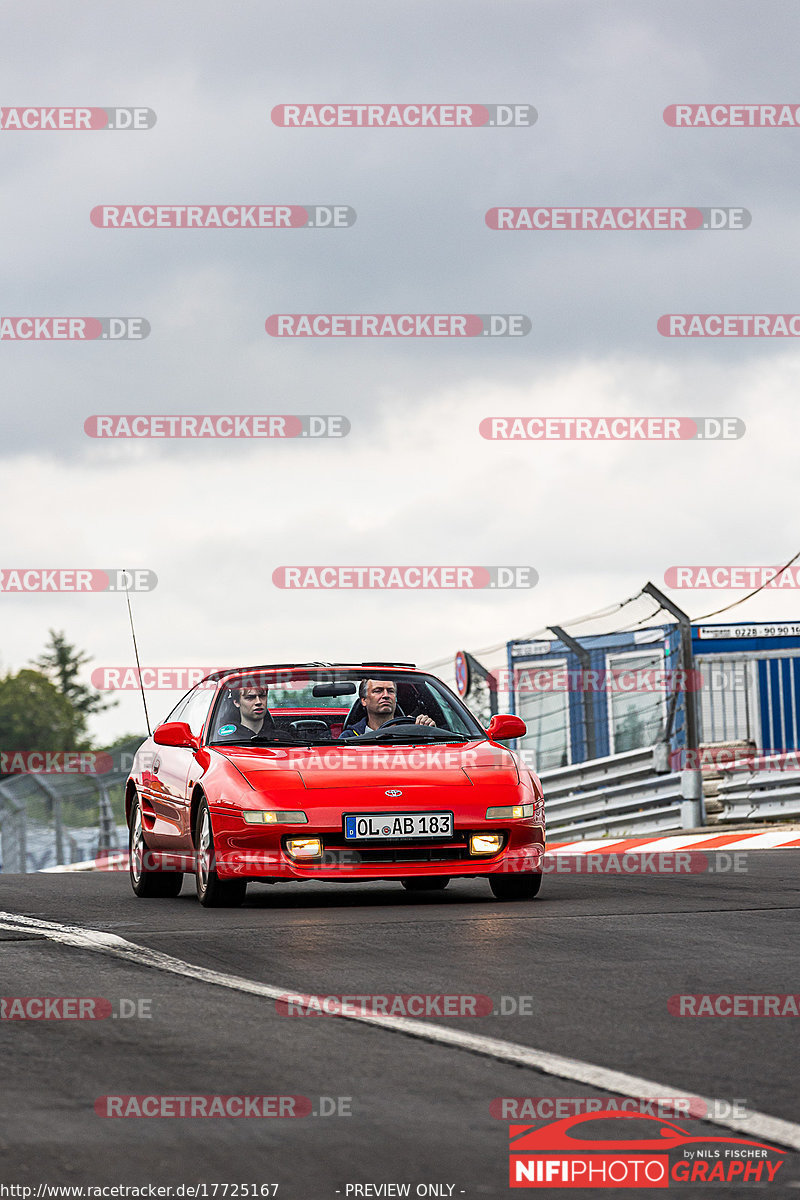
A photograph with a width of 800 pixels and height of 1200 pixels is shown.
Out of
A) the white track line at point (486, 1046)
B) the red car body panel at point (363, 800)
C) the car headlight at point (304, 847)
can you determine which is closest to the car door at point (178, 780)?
the red car body panel at point (363, 800)

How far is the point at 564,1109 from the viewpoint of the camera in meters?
4.51

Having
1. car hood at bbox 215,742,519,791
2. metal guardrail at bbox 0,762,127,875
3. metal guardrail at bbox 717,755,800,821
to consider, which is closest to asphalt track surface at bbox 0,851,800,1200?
car hood at bbox 215,742,519,791

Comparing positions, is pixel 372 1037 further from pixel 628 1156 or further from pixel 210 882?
pixel 210 882

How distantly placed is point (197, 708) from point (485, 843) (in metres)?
2.54

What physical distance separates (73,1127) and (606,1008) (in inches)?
87.8

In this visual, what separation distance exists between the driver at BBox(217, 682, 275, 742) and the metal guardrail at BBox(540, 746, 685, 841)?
866 centimetres

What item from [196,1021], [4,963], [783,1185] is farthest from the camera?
[4,963]

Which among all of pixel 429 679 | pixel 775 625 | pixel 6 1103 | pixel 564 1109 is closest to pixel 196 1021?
pixel 6 1103

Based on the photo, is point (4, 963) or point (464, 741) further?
point (464, 741)

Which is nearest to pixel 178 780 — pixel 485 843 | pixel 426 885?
pixel 426 885

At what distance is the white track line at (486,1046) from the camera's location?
4.34 meters

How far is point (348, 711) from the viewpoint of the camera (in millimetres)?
11578

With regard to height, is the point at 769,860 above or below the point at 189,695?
below

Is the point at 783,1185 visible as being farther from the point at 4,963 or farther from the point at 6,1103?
the point at 4,963
